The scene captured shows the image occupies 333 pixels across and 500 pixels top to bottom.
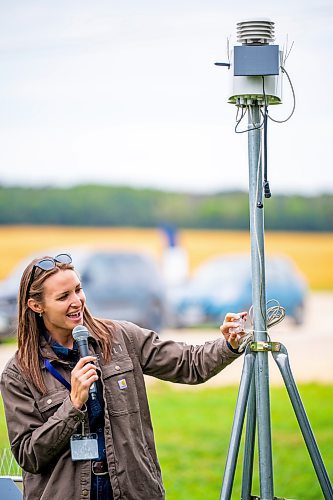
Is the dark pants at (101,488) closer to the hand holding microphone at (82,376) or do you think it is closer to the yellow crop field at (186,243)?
the hand holding microphone at (82,376)

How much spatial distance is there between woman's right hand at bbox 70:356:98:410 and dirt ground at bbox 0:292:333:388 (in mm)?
8318

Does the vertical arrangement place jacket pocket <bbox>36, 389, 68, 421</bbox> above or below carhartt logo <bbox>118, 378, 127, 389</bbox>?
below

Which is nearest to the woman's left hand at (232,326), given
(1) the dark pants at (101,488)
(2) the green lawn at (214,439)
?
(1) the dark pants at (101,488)

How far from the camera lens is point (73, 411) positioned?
2.70 metres

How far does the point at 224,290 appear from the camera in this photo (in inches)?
528

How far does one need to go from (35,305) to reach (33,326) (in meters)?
0.06

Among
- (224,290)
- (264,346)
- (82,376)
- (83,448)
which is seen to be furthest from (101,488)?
(224,290)

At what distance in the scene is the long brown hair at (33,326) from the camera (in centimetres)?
286

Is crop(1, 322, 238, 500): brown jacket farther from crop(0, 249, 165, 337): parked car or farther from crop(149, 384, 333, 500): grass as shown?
crop(0, 249, 165, 337): parked car

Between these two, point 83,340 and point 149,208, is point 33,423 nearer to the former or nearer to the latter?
point 83,340

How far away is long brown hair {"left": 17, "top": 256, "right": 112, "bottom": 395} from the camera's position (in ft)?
9.39

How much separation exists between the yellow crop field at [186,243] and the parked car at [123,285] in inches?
7.7

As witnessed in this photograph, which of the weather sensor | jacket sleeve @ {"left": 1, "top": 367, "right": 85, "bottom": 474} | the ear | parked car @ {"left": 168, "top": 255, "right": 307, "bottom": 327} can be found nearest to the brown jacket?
jacket sleeve @ {"left": 1, "top": 367, "right": 85, "bottom": 474}

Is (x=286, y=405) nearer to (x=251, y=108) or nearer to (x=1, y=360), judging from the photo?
(x=1, y=360)
